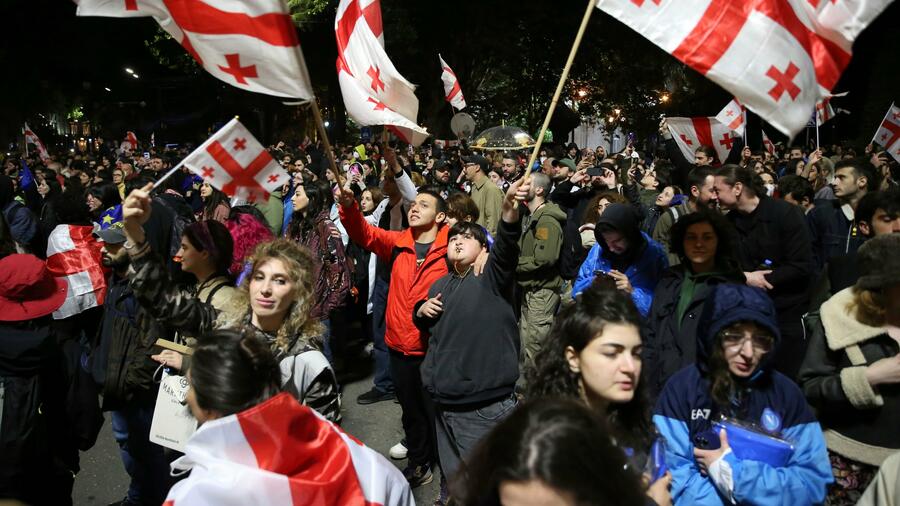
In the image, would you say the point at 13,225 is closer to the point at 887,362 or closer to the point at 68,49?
the point at 887,362

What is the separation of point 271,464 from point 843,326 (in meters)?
2.68

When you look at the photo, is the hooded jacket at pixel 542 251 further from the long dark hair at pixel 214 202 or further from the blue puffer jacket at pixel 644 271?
the long dark hair at pixel 214 202

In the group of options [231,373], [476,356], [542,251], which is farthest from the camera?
[542,251]

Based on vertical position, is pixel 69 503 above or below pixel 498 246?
below

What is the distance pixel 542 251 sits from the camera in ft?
22.4

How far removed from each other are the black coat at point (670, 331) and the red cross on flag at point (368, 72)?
2.38m

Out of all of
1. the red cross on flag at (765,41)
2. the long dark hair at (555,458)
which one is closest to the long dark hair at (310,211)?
the red cross on flag at (765,41)

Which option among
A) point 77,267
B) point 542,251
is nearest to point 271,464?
point 77,267

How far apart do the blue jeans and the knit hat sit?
390 centimetres

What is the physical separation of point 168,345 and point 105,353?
939mm

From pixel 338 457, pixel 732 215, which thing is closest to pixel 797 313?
pixel 732 215

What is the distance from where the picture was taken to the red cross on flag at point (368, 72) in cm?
580

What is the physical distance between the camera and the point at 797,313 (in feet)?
17.4

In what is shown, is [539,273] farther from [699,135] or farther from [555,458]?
[555,458]
